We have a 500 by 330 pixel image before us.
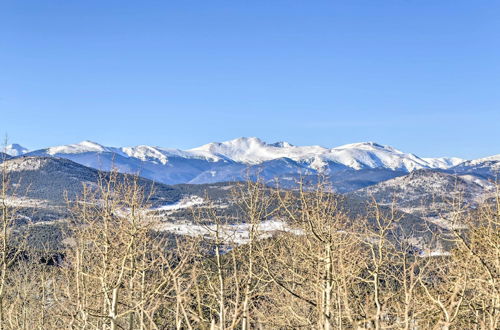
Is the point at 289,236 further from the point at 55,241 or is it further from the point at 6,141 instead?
the point at 55,241

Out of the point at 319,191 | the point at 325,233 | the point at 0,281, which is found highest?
the point at 319,191

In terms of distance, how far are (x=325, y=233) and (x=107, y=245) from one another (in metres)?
7.31

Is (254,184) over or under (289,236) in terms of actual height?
over

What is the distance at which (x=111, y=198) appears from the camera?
23484mm

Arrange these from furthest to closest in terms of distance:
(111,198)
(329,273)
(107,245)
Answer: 1. (111,198)
2. (107,245)
3. (329,273)

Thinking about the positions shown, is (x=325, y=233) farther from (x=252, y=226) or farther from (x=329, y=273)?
(x=252, y=226)

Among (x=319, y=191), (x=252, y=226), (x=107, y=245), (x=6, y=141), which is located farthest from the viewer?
(x=252, y=226)

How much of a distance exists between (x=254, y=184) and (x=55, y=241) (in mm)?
148456

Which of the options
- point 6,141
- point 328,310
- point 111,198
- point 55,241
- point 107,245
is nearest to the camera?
point 328,310

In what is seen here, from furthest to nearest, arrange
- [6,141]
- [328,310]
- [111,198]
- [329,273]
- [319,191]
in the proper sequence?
[111,198] → [6,141] → [319,191] → [329,273] → [328,310]

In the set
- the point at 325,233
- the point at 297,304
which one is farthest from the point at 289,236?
the point at 325,233

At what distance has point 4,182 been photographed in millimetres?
20766

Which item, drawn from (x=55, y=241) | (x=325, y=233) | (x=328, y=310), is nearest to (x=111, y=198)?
(x=325, y=233)

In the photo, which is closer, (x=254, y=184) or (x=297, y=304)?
(x=254, y=184)
